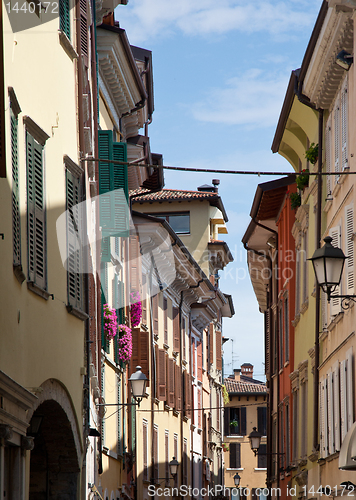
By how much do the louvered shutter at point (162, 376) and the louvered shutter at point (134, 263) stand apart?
449 centimetres

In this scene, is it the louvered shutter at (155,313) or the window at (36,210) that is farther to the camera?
the louvered shutter at (155,313)

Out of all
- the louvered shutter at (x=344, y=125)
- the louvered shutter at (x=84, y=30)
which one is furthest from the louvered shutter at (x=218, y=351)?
the louvered shutter at (x=84, y=30)

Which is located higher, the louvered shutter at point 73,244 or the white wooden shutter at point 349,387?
the louvered shutter at point 73,244

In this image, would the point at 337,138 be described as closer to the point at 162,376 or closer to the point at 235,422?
the point at 162,376

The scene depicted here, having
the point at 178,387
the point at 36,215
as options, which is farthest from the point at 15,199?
the point at 178,387

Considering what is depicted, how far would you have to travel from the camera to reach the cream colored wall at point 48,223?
9375 mm

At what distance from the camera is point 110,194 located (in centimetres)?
1844

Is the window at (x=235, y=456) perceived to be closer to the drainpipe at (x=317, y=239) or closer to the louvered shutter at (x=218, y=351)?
the louvered shutter at (x=218, y=351)

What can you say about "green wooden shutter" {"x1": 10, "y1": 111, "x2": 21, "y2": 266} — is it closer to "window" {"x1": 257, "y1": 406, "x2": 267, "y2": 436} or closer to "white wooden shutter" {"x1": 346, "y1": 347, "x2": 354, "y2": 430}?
"white wooden shutter" {"x1": 346, "y1": 347, "x2": 354, "y2": 430}

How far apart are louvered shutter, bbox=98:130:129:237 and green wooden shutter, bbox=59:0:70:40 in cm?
469

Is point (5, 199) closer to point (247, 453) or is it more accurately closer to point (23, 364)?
point (23, 364)

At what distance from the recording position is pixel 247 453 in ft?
213

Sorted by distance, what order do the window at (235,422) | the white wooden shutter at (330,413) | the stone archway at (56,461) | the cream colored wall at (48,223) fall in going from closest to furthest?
the cream colored wall at (48,223), the stone archway at (56,461), the white wooden shutter at (330,413), the window at (235,422)

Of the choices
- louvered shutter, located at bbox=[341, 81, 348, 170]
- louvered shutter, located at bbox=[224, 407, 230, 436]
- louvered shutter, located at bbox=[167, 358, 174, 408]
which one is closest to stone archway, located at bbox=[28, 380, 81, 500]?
louvered shutter, located at bbox=[341, 81, 348, 170]
